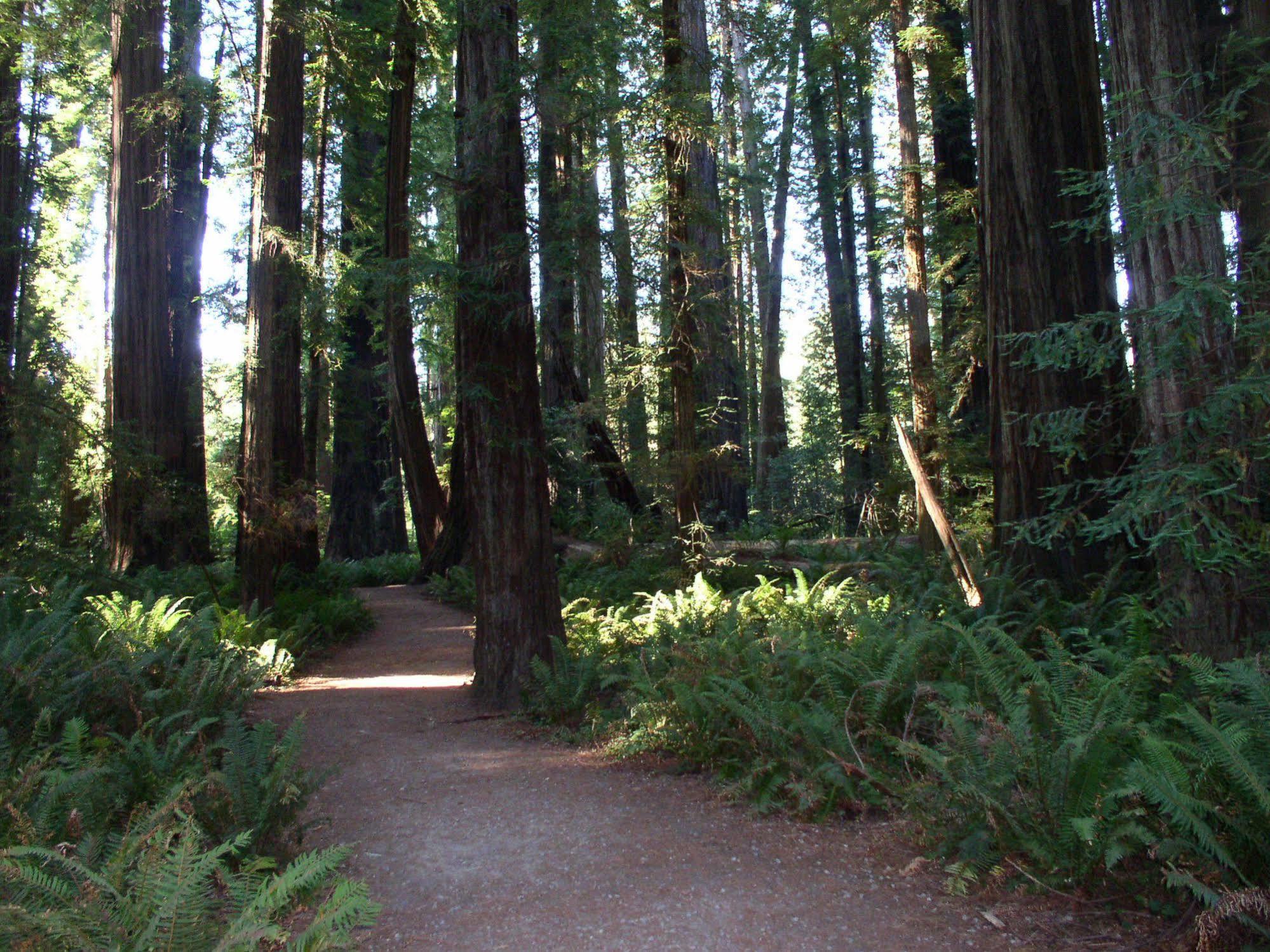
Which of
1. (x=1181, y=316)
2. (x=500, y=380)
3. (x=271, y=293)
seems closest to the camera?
(x=1181, y=316)

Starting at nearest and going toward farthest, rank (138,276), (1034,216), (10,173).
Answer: (1034,216), (10,173), (138,276)

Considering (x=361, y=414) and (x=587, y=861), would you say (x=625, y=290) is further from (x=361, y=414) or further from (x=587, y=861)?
(x=361, y=414)

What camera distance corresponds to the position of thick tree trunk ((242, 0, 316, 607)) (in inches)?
403

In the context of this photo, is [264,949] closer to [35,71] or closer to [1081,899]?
[1081,899]

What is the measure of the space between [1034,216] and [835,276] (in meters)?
17.3

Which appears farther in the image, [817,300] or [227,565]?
[817,300]

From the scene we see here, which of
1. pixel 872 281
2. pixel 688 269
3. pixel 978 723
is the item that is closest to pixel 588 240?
pixel 688 269

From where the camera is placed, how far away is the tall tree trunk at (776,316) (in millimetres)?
21969

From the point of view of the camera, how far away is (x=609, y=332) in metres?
11.3

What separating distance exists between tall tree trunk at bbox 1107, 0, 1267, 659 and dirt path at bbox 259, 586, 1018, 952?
7.01 feet

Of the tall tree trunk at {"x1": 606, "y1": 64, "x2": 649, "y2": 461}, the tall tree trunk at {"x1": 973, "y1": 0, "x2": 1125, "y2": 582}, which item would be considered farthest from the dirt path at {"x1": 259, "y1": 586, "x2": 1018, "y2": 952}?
the tall tree trunk at {"x1": 606, "y1": 64, "x2": 649, "y2": 461}

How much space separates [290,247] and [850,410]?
51.0 ft

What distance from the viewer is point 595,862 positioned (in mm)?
4453

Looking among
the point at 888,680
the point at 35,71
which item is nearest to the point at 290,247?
the point at 35,71
